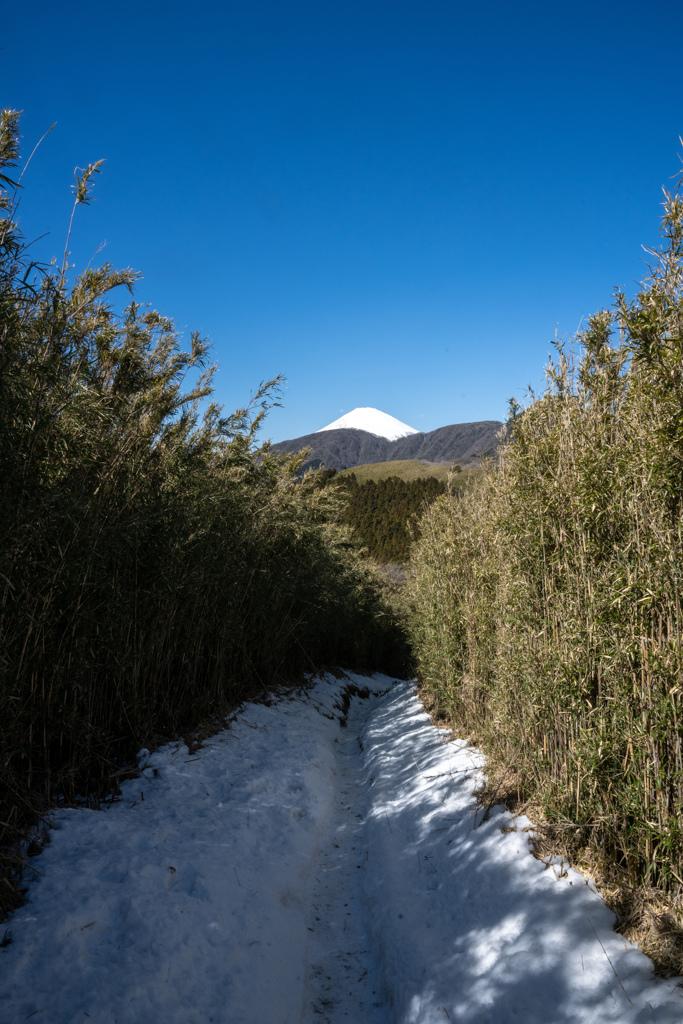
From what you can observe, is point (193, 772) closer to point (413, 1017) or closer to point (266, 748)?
point (266, 748)

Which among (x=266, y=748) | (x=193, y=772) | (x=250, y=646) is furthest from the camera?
(x=250, y=646)

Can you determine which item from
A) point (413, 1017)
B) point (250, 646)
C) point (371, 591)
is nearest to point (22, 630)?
point (413, 1017)

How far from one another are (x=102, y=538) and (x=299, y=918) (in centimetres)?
269

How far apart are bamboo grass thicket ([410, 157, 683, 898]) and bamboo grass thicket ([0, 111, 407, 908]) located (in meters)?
2.52

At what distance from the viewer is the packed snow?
2061mm

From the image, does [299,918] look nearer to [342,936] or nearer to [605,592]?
[342,936]

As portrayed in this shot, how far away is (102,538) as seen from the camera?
115 inches

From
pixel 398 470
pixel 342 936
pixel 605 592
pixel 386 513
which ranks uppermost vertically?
pixel 398 470

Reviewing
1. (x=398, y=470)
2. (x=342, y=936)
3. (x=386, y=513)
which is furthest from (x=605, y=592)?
(x=398, y=470)

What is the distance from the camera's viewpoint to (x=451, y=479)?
6.80 metres

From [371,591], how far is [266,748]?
32.9 ft

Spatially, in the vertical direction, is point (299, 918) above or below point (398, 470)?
below

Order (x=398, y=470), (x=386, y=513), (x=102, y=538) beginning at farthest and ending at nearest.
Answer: (x=398, y=470), (x=386, y=513), (x=102, y=538)

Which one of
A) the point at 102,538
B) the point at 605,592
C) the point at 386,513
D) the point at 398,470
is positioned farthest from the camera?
the point at 398,470
